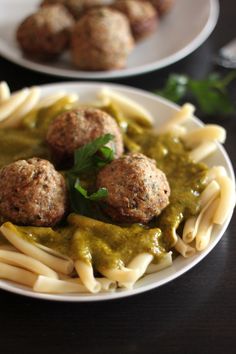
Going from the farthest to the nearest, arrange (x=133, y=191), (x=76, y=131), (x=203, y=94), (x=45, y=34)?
(x=45, y=34) < (x=203, y=94) < (x=76, y=131) < (x=133, y=191)

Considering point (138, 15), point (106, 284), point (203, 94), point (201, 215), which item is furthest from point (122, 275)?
point (138, 15)

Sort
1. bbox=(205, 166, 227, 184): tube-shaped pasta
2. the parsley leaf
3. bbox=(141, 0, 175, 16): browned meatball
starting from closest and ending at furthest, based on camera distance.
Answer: the parsley leaf, bbox=(205, 166, 227, 184): tube-shaped pasta, bbox=(141, 0, 175, 16): browned meatball

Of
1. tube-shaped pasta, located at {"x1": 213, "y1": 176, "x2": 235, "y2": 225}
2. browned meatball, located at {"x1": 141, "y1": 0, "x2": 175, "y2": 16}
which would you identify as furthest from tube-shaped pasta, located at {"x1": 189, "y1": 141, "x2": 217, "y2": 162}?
browned meatball, located at {"x1": 141, "y1": 0, "x2": 175, "y2": 16}

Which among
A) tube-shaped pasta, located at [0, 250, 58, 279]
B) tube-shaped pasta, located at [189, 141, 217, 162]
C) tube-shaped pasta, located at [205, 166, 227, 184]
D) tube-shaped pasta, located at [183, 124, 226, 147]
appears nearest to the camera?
tube-shaped pasta, located at [0, 250, 58, 279]

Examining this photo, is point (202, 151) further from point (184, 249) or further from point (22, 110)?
point (22, 110)

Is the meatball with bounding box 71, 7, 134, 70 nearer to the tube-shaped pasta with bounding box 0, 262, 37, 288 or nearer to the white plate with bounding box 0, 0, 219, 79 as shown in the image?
the white plate with bounding box 0, 0, 219, 79

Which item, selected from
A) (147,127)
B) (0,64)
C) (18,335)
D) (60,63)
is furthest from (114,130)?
(0,64)

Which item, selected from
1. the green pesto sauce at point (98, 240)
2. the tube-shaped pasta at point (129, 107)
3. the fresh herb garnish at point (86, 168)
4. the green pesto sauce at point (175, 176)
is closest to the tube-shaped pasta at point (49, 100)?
the tube-shaped pasta at point (129, 107)
